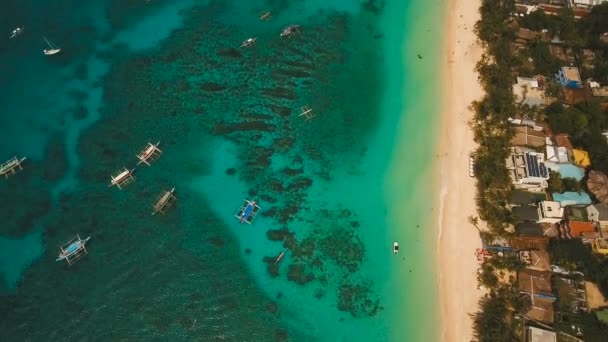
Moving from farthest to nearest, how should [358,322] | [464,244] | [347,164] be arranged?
[347,164]
[464,244]
[358,322]

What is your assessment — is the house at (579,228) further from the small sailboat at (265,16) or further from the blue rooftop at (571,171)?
the small sailboat at (265,16)

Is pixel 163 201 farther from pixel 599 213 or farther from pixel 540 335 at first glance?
pixel 599 213

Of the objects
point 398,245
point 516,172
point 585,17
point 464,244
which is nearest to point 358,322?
point 398,245

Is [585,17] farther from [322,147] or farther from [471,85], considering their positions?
[322,147]

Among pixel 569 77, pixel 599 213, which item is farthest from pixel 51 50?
pixel 599 213

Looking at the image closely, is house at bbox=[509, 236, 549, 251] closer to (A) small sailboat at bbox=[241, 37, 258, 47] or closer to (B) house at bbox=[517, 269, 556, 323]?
(B) house at bbox=[517, 269, 556, 323]
